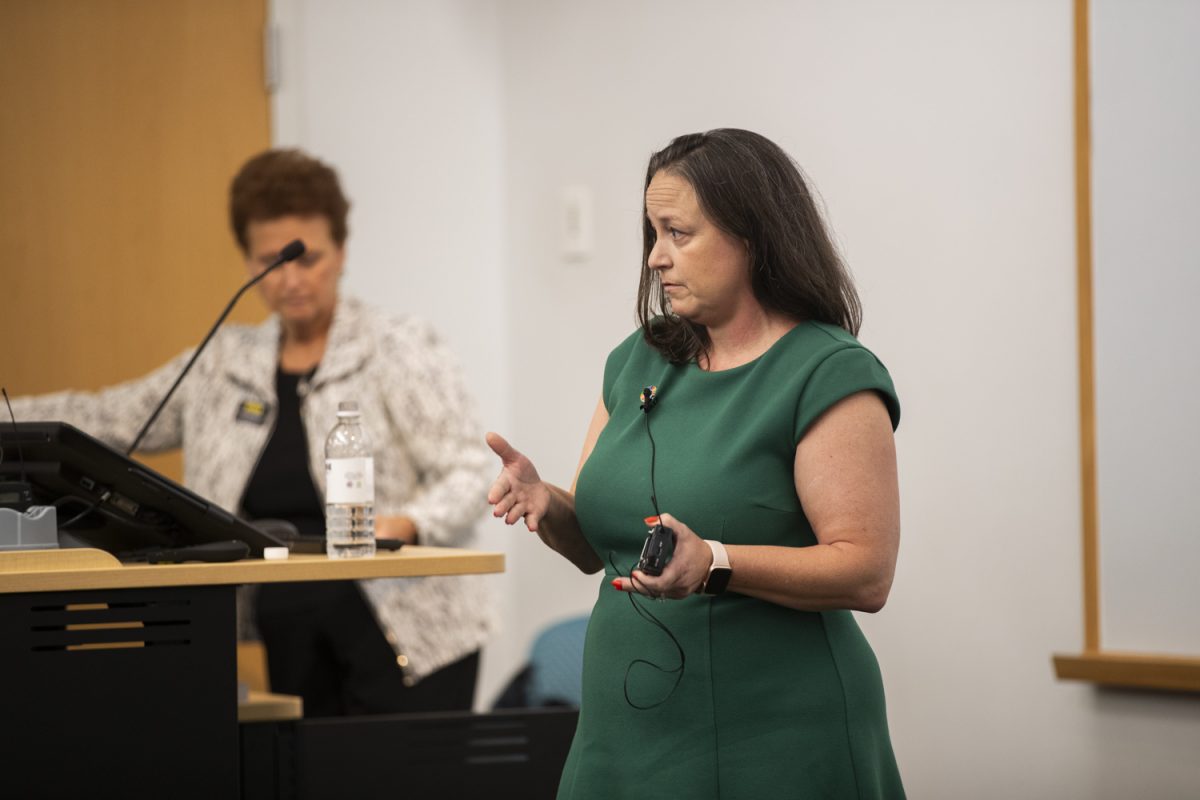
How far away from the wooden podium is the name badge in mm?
960

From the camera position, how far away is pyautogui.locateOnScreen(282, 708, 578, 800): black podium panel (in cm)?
200

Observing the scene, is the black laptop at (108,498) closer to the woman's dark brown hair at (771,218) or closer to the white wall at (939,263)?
the woman's dark brown hair at (771,218)

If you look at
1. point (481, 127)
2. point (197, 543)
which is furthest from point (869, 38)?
point (197, 543)

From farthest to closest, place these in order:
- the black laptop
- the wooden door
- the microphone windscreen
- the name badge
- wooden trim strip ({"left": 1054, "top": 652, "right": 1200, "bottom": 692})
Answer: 1. the wooden door
2. the name badge
3. wooden trim strip ({"left": 1054, "top": 652, "right": 1200, "bottom": 692})
4. the microphone windscreen
5. the black laptop

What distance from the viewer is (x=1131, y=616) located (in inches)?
102

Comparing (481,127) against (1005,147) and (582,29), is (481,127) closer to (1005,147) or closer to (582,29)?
(582,29)

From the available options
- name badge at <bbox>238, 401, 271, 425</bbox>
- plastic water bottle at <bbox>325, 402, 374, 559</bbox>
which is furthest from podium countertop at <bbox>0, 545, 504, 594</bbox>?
name badge at <bbox>238, 401, 271, 425</bbox>

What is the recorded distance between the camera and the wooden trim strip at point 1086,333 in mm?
2643

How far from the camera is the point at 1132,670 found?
8.36 ft

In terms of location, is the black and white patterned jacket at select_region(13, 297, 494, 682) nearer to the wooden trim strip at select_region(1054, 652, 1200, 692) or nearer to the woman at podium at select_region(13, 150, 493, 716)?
the woman at podium at select_region(13, 150, 493, 716)

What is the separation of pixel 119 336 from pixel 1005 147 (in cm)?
227

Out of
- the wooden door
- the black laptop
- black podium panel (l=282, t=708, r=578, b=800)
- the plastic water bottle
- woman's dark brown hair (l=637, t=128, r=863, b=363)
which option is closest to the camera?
woman's dark brown hair (l=637, t=128, r=863, b=363)

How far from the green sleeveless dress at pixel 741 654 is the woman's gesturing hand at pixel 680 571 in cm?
13

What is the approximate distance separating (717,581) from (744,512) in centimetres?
13
